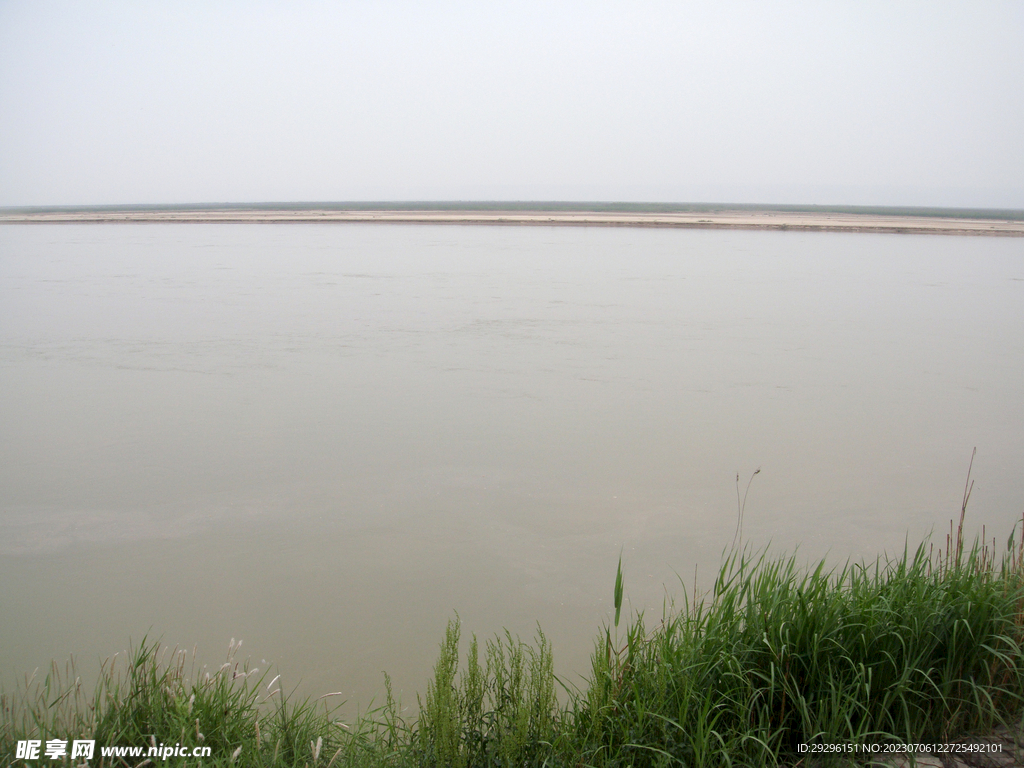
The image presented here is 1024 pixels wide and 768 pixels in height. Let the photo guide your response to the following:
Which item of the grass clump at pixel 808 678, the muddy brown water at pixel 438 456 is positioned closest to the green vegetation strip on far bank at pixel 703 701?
the grass clump at pixel 808 678

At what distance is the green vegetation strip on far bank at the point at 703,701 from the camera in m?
1.69

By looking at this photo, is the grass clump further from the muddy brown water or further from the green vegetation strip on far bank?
the muddy brown water

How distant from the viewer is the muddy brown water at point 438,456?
110 inches

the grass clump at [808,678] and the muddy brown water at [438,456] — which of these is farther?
the muddy brown water at [438,456]

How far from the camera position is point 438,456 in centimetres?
418

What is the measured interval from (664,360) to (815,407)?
5.02 ft

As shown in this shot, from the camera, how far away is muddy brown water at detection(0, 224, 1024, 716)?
9.16 ft

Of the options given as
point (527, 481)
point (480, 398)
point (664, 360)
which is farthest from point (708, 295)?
point (527, 481)

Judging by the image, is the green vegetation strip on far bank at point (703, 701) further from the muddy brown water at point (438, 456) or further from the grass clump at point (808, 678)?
the muddy brown water at point (438, 456)

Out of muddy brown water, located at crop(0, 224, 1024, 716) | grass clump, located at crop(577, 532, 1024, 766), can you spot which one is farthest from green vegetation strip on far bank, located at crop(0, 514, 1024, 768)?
muddy brown water, located at crop(0, 224, 1024, 716)

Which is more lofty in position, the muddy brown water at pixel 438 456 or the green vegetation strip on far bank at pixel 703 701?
the muddy brown water at pixel 438 456

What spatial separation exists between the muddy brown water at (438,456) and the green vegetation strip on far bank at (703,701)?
60 centimetres

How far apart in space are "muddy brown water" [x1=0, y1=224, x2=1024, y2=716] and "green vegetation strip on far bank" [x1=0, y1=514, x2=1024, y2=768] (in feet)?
1.97

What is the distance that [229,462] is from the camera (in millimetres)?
4070
